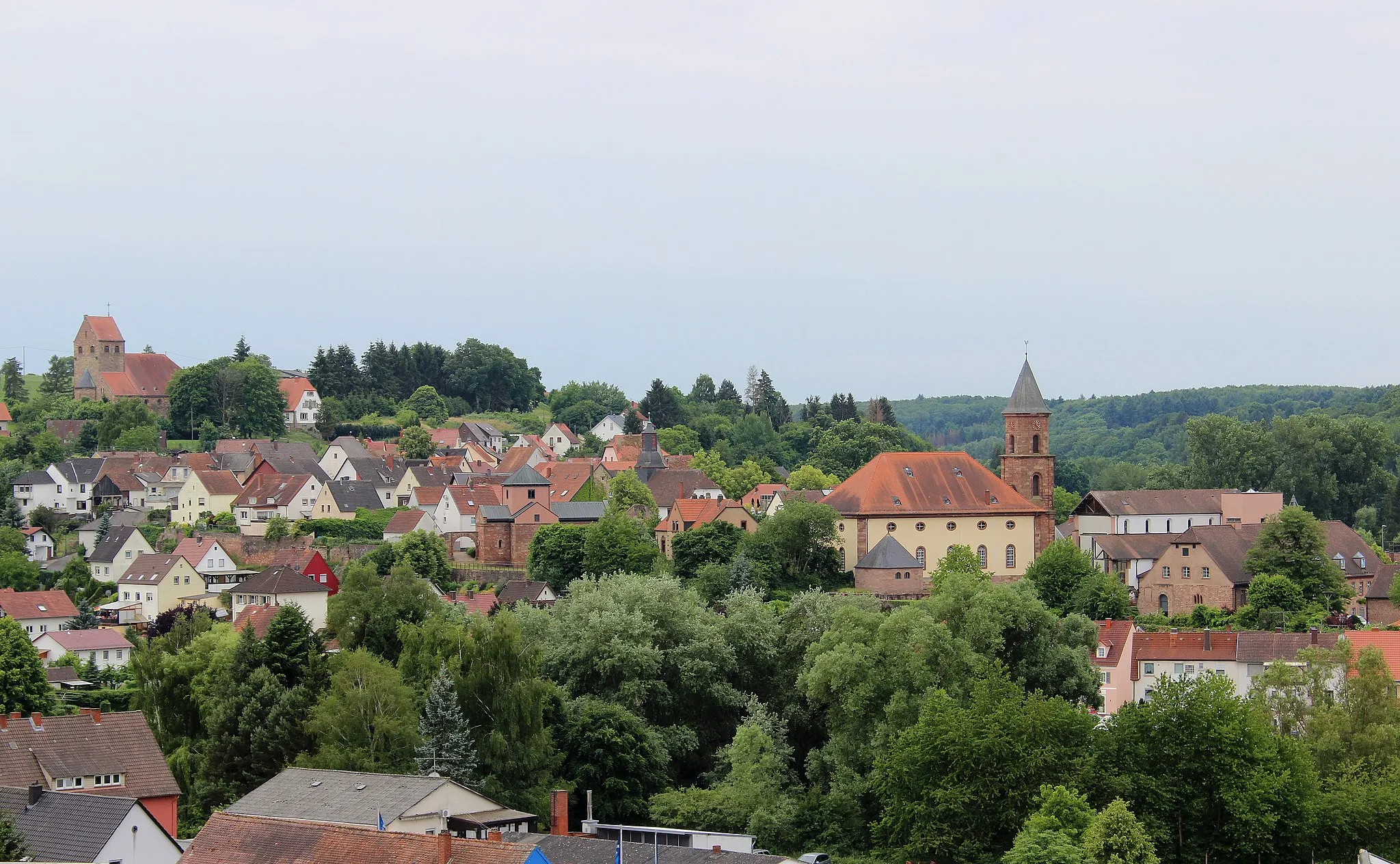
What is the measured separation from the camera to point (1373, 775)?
39.9m

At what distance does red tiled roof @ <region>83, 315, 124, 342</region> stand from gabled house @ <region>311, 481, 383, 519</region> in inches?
1431

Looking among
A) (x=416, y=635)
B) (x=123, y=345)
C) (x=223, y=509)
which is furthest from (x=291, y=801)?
(x=123, y=345)

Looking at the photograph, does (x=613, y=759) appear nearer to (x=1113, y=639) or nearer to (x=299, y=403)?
(x=1113, y=639)

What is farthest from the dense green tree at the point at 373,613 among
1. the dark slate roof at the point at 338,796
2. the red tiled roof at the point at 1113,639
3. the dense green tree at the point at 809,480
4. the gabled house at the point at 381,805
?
the dense green tree at the point at 809,480

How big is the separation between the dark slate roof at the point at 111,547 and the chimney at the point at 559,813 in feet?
166

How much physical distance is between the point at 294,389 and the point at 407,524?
125ft

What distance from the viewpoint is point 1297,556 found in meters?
66.4

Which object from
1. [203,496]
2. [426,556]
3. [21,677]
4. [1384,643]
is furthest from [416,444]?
[1384,643]

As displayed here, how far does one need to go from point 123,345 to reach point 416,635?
3276 inches

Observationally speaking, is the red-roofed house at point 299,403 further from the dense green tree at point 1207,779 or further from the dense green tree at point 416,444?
the dense green tree at point 1207,779

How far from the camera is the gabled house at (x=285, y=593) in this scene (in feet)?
227

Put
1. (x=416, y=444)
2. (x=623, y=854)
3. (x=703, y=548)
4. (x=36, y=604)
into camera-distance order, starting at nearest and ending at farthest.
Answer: (x=623, y=854) < (x=703, y=548) < (x=36, y=604) < (x=416, y=444)

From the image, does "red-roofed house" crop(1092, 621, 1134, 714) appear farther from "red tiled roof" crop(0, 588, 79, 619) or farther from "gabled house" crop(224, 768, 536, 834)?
"red tiled roof" crop(0, 588, 79, 619)

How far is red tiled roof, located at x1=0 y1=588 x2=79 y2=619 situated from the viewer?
7000 centimetres
